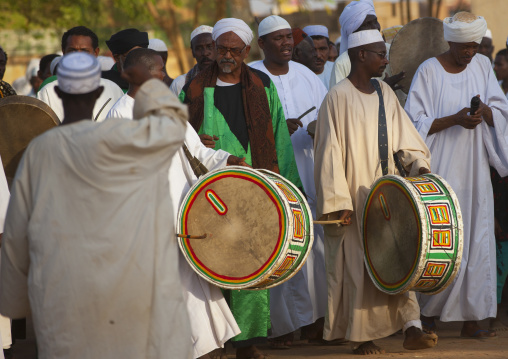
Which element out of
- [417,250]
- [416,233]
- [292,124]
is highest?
[292,124]

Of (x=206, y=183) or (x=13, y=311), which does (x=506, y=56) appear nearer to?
(x=206, y=183)

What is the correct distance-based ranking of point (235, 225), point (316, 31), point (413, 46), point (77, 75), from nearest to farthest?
point (77, 75) → point (235, 225) → point (413, 46) → point (316, 31)

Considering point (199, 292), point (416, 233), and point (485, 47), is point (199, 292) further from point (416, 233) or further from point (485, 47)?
point (485, 47)

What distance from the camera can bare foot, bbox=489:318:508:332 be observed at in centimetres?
782

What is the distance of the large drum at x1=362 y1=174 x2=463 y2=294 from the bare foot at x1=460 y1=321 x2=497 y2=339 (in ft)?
4.85

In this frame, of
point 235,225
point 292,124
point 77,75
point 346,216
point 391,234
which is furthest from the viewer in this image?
point 292,124

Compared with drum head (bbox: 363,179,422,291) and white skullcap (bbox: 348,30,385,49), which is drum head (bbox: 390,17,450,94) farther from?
drum head (bbox: 363,179,422,291)

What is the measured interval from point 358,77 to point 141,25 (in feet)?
66.8

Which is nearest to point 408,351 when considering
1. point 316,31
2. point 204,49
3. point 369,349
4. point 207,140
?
point 369,349

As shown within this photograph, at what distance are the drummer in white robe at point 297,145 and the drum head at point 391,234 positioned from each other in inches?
41.8

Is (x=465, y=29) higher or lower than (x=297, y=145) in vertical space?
higher

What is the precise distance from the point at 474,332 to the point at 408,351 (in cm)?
90

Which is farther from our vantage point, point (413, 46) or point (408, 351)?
point (413, 46)

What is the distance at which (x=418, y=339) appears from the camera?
671cm
